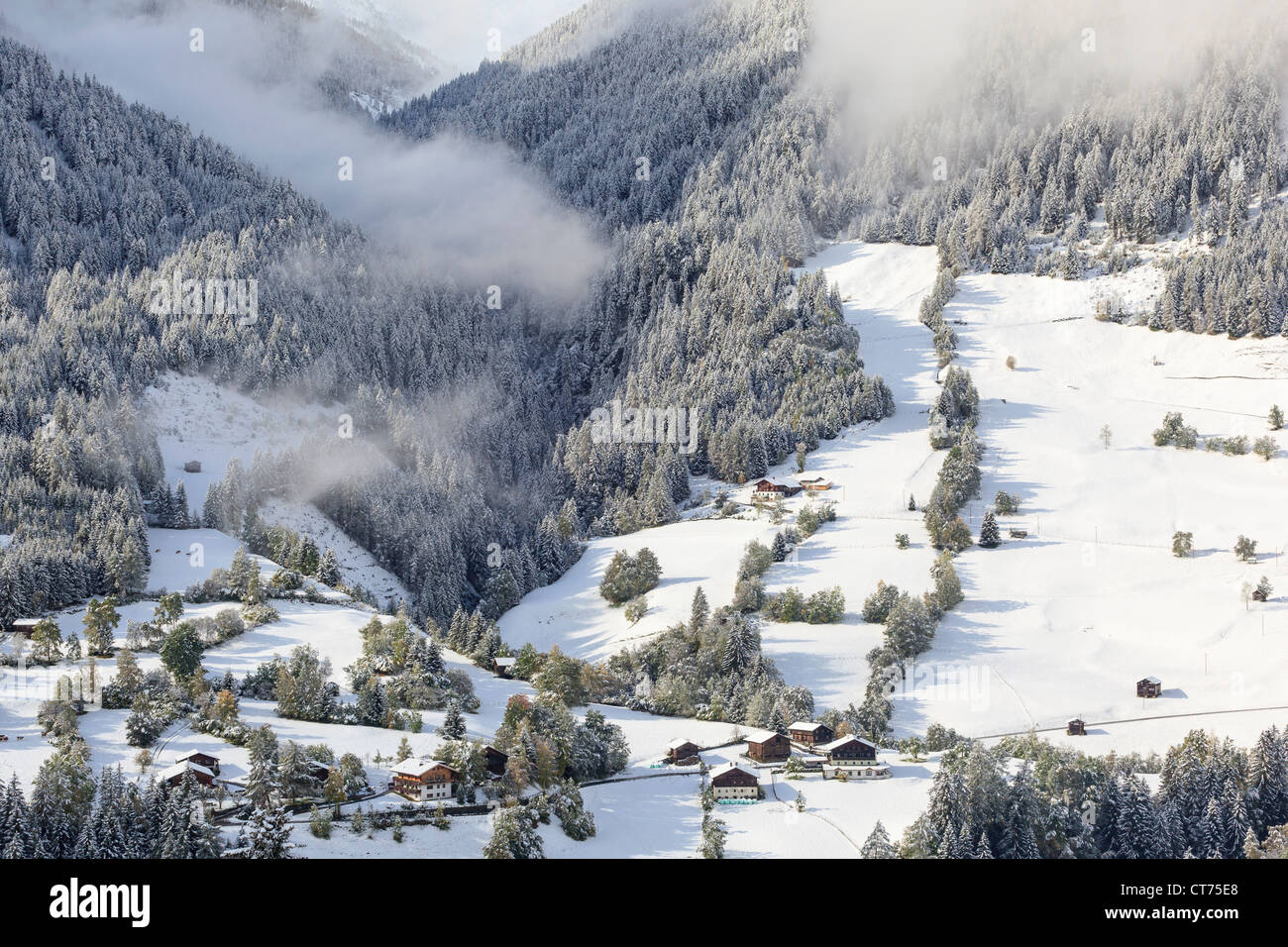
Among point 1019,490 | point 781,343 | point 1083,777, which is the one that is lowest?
point 1083,777

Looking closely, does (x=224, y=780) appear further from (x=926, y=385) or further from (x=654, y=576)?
(x=926, y=385)

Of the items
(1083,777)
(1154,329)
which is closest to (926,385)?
(1154,329)

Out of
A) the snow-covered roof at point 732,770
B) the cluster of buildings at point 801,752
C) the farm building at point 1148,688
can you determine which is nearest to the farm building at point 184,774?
the cluster of buildings at point 801,752

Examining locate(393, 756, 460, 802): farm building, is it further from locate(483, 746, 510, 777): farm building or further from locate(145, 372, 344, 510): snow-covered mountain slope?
locate(145, 372, 344, 510): snow-covered mountain slope

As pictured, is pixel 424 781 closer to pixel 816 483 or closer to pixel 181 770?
pixel 181 770

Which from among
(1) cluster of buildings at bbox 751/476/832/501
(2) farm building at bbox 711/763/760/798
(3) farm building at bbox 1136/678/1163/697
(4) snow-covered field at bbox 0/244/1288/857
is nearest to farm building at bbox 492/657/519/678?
(4) snow-covered field at bbox 0/244/1288/857

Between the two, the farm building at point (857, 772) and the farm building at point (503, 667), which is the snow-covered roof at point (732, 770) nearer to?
the farm building at point (857, 772)
